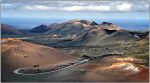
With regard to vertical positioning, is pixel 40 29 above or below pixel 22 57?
below

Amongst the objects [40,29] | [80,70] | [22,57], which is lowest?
[40,29]

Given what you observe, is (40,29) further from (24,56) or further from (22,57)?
(22,57)

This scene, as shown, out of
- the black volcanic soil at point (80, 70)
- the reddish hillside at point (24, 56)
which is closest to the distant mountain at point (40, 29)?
the reddish hillside at point (24, 56)

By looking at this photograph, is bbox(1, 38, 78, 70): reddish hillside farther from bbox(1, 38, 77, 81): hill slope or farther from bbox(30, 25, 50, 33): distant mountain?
bbox(30, 25, 50, 33): distant mountain

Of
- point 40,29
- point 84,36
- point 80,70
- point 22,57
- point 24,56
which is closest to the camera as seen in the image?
point 80,70

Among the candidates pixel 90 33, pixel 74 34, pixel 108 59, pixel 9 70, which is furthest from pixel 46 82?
→ pixel 74 34

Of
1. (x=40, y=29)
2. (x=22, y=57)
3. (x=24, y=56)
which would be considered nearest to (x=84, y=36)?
(x=40, y=29)

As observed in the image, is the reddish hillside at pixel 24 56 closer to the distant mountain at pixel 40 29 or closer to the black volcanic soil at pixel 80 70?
the black volcanic soil at pixel 80 70

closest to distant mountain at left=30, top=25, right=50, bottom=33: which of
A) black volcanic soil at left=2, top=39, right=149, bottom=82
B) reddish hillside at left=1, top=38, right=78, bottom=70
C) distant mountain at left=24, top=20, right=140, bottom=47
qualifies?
distant mountain at left=24, top=20, right=140, bottom=47

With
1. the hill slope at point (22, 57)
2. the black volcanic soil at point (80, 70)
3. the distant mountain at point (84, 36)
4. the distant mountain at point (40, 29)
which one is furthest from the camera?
the distant mountain at point (40, 29)
